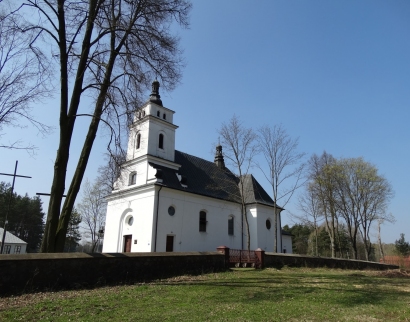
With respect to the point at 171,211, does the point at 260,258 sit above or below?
below

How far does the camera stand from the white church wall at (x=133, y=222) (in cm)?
2353

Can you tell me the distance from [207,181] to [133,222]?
8597 millimetres

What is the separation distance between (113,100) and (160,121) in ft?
53.7

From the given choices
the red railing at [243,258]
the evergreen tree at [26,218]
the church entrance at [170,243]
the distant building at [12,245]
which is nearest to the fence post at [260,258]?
the red railing at [243,258]

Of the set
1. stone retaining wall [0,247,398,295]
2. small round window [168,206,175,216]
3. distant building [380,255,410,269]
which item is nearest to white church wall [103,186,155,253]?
small round window [168,206,175,216]

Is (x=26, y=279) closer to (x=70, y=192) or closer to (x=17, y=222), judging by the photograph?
(x=70, y=192)

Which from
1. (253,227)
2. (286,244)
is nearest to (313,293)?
(253,227)

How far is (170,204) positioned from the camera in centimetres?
2486

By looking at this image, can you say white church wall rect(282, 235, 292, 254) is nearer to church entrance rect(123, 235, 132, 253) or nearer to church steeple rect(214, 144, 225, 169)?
church steeple rect(214, 144, 225, 169)

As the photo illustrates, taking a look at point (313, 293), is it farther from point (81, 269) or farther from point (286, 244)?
point (286, 244)

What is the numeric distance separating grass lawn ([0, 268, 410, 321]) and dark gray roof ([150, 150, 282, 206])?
614 inches

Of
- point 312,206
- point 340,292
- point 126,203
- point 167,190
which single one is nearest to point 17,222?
point 126,203

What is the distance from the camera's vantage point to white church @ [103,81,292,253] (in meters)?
24.1

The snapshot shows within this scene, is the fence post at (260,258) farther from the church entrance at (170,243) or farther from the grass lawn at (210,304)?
the grass lawn at (210,304)
